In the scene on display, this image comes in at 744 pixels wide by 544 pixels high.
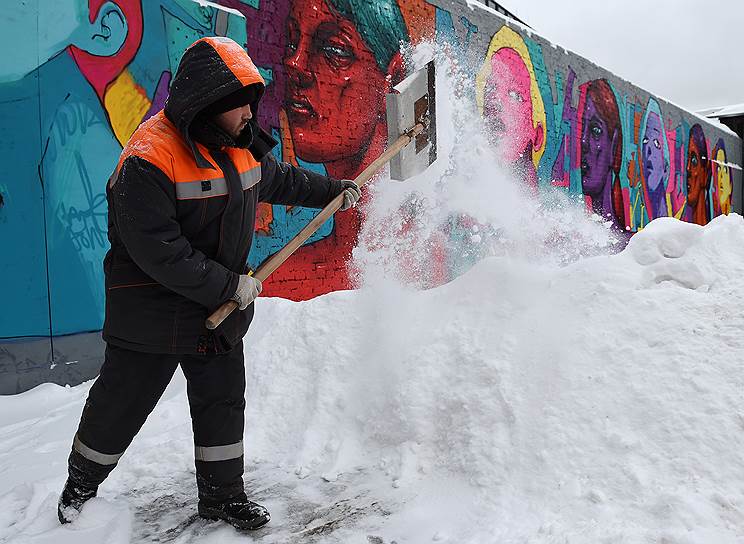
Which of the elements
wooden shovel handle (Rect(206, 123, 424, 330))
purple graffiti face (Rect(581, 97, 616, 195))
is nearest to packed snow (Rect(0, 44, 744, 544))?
wooden shovel handle (Rect(206, 123, 424, 330))

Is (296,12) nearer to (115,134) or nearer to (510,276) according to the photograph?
(115,134)

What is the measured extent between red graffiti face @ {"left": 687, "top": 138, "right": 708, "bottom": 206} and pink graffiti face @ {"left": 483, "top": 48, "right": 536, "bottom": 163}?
10.0 m

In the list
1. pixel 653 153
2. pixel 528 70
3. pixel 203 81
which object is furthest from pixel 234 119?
pixel 653 153

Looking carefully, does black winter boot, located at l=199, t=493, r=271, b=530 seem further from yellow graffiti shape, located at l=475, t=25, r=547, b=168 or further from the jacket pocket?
yellow graffiti shape, located at l=475, t=25, r=547, b=168

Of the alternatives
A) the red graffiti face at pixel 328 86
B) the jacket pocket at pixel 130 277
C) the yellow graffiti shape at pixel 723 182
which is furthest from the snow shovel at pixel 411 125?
the yellow graffiti shape at pixel 723 182

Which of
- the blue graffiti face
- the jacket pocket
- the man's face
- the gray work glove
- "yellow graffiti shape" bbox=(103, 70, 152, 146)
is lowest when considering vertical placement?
the gray work glove

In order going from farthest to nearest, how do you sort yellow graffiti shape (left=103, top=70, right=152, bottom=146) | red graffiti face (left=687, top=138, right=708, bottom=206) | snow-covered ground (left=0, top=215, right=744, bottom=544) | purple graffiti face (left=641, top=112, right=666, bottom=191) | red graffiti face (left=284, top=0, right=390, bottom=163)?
red graffiti face (left=687, top=138, right=708, bottom=206)
purple graffiti face (left=641, top=112, right=666, bottom=191)
red graffiti face (left=284, top=0, right=390, bottom=163)
yellow graffiti shape (left=103, top=70, right=152, bottom=146)
snow-covered ground (left=0, top=215, right=744, bottom=544)

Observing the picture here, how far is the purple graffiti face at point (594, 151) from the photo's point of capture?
11781 millimetres

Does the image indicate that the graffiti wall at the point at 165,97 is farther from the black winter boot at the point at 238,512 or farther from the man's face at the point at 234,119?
the man's face at the point at 234,119

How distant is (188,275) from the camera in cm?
197

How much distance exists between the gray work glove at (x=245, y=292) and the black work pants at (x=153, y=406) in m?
0.25

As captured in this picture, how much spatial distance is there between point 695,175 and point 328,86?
610 inches

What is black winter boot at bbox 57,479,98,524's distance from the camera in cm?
215

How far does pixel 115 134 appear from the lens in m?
4.36
